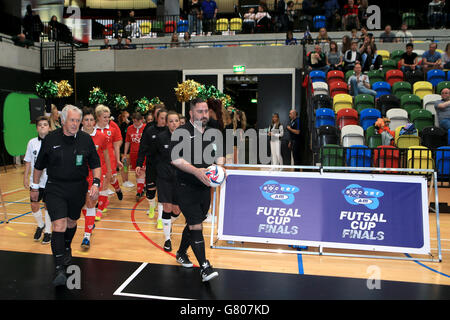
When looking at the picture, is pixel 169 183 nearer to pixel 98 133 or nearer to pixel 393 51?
pixel 98 133

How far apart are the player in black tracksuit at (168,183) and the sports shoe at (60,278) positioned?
5.31 feet

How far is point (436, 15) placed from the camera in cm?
1714

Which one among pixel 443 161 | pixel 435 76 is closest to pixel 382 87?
pixel 435 76

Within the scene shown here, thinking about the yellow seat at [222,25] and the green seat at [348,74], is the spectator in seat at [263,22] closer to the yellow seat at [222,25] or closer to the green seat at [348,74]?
the yellow seat at [222,25]

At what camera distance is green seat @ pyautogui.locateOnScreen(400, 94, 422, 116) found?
11.1 m

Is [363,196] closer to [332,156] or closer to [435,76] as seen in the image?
[332,156]

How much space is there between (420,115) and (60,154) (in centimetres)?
952

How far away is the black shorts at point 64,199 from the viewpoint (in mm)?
4211

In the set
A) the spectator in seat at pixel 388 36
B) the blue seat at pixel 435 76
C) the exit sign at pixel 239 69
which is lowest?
the blue seat at pixel 435 76

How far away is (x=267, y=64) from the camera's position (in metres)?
17.2

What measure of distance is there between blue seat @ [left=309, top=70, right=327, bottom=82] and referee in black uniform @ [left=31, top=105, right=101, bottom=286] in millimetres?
10171

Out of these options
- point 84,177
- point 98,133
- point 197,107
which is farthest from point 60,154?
point 98,133

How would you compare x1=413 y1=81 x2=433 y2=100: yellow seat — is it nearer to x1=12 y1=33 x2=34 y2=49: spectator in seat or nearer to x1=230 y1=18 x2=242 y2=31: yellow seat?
x1=230 y1=18 x2=242 y2=31: yellow seat

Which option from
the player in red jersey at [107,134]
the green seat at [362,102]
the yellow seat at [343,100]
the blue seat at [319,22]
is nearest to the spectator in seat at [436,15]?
the blue seat at [319,22]
